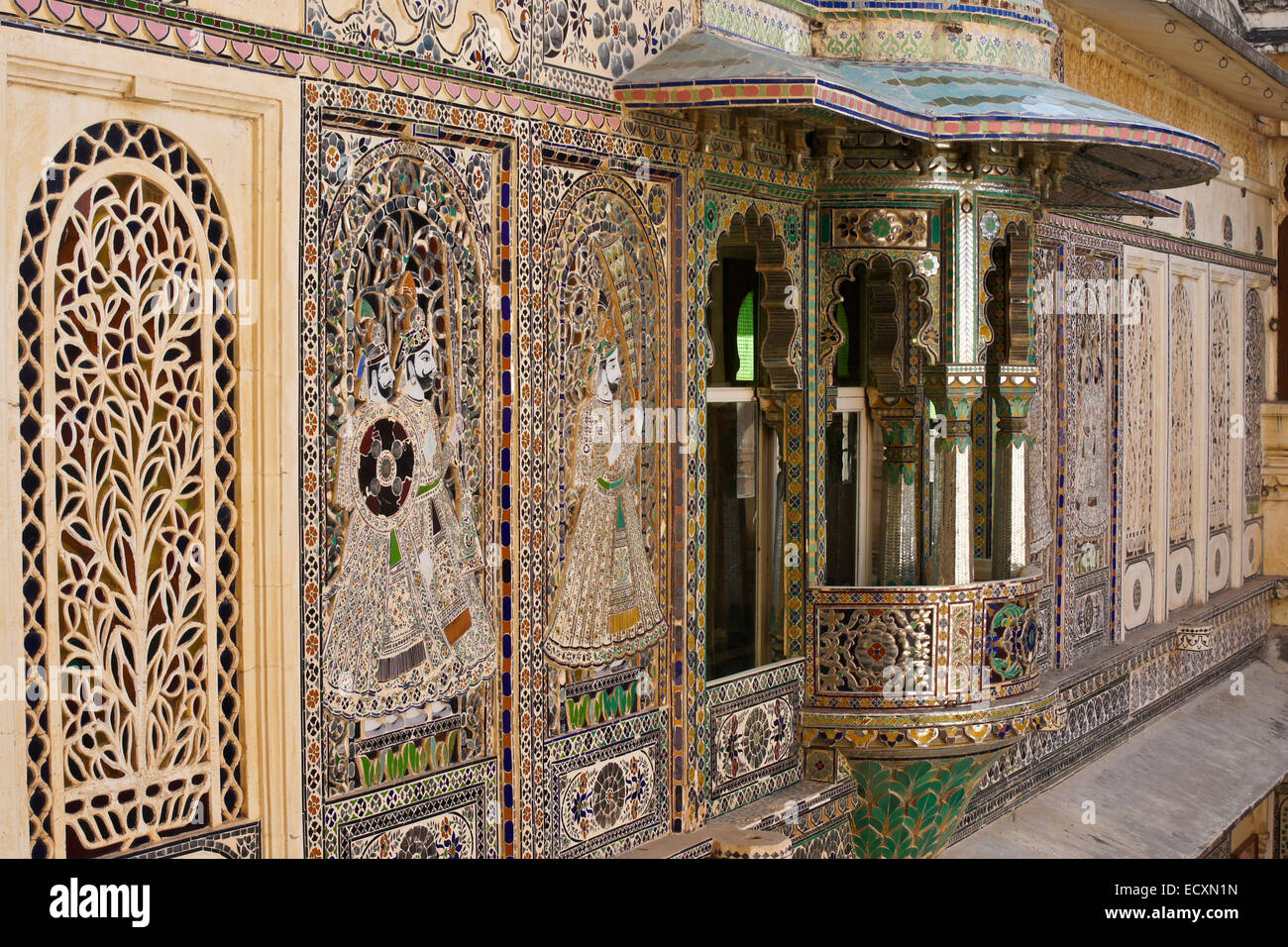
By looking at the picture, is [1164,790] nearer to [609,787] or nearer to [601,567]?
[609,787]

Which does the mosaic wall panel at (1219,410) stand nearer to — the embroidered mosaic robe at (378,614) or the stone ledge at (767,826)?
the stone ledge at (767,826)

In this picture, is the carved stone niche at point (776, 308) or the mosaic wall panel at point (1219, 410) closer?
the carved stone niche at point (776, 308)

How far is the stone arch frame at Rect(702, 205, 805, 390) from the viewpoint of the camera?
778 cm

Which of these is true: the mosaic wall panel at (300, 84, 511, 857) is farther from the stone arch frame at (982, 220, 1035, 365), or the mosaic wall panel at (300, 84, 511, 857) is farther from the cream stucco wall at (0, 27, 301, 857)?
the stone arch frame at (982, 220, 1035, 365)

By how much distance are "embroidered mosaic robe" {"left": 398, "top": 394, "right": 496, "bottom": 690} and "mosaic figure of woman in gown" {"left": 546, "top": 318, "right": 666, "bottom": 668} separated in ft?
1.44

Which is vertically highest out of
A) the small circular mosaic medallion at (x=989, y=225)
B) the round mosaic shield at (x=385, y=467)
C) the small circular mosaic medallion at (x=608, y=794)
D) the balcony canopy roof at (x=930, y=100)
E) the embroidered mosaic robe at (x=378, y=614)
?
the balcony canopy roof at (x=930, y=100)

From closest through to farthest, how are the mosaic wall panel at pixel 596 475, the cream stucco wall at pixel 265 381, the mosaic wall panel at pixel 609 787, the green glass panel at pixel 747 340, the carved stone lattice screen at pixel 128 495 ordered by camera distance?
the carved stone lattice screen at pixel 128 495 < the cream stucco wall at pixel 265 381 < the mosaic wall panel at pixel 596 475 < the mosaic wall panel at pixel 609 787 < the green glass panel at pixel 747 340

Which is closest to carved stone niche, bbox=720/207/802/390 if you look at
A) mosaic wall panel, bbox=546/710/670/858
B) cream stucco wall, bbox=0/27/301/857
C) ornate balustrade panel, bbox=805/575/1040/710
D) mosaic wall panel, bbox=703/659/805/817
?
ornate balustrade panel, bbox=805/575/1040/710

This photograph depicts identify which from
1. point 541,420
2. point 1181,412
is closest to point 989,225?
point 541,420

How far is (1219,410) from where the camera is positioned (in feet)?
50.2

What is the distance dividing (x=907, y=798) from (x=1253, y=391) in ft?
31.6

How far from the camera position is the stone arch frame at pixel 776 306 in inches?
306

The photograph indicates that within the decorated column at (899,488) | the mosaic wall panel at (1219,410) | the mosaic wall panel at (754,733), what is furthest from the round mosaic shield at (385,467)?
the mosaic wall panel at (1219,410)

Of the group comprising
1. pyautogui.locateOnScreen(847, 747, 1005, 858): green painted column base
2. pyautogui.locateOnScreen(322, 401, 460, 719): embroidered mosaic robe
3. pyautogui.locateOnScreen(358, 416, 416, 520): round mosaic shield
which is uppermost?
pyautogui.locateOnScreen(358, 416, 416, 520): round mosaic shield
